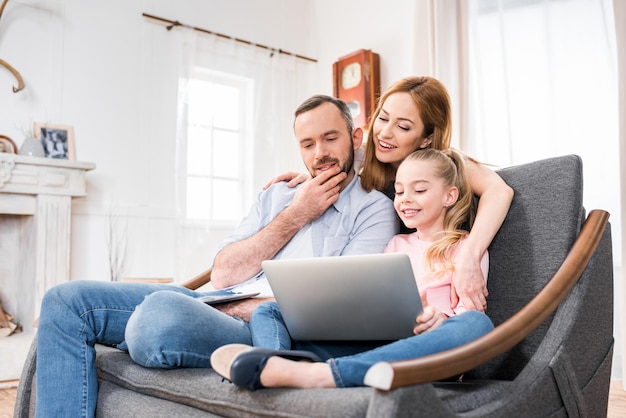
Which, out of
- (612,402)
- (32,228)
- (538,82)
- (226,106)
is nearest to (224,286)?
(612,402)

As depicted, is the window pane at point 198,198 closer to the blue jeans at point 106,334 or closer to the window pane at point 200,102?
the window pane at point 200,102

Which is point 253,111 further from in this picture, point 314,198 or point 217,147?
point 314,198

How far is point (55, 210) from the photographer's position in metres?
3.37

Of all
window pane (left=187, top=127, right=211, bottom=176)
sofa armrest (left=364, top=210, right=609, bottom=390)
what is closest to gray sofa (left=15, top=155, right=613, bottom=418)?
sofa armrest (left=364, top=210, right=609, bottom=390)

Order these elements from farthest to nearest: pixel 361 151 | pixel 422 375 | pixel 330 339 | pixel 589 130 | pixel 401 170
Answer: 1. pixel 589 130
2. pixel 361 151
3. pixel 401 170
4. pixel 330 339
5. pixel 422 375

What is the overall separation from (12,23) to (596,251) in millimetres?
3422

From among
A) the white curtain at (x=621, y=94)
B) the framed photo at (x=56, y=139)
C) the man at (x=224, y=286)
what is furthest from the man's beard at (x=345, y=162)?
the framed photo at (x=56, y=139)

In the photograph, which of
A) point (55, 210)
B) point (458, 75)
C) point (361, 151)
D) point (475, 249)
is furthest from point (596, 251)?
point (55, 210)

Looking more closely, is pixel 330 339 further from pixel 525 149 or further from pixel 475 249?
pixel 525 149

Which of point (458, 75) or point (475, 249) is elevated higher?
point (458, 75)

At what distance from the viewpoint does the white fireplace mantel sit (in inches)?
128

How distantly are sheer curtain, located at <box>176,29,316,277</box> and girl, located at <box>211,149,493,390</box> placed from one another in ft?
8.78

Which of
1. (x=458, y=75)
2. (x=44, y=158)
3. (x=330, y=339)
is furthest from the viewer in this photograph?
(x=458, y=75)

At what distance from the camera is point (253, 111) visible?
4496mm
